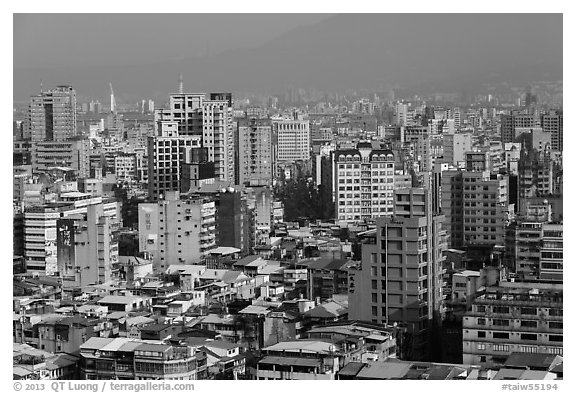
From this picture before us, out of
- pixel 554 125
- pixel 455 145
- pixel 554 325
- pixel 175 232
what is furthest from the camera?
pixel 455 145

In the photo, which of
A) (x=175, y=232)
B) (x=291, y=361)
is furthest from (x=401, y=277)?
(x=175, y=232)

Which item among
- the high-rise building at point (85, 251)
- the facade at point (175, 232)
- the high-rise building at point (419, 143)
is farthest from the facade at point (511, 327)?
the high-rise building at point (419, 143)

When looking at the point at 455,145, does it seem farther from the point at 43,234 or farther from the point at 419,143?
the point at 43,234

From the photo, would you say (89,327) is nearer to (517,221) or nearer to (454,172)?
(517,221)

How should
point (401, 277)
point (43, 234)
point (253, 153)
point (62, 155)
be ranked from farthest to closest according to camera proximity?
1. point (253, 153)
2. point (62, 155)
3. point (43, 234)
4. point (401, 277)

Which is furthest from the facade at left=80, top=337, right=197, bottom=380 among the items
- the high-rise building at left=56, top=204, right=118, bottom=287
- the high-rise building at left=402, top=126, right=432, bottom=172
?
the high-rise building at left=402, top=126, right=432, bottom=172

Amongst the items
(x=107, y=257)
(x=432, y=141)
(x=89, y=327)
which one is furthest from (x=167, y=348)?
(x=432, y=141)

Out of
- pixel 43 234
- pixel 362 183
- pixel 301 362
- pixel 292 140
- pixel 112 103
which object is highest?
pixel 112 103
